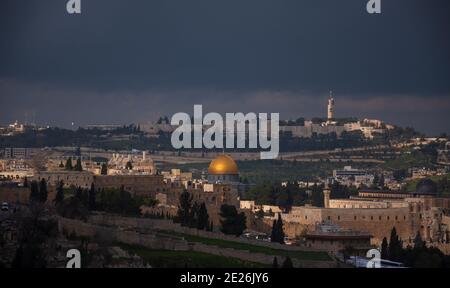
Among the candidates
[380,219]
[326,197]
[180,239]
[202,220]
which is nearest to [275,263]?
[180,239]

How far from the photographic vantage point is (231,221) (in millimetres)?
64312

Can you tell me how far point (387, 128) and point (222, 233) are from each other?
7741 centimetres

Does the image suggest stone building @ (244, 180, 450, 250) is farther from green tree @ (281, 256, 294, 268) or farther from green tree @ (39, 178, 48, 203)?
green tree @ (281, 256, 294, 268)

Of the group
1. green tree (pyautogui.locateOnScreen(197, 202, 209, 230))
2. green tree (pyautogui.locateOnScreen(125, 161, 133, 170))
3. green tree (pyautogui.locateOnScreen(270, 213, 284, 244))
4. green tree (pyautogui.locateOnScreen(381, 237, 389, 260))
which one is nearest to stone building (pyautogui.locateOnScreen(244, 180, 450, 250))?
green tree (pyautogui.locateOnScreen(270, 213, 284, 244))

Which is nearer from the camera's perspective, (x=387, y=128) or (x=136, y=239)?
(x=136, y=239)

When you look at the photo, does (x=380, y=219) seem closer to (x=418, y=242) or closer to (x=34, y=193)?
(x=418, y=242)

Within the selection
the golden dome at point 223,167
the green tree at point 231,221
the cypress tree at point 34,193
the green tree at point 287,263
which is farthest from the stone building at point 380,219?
the green tree at point 287,263

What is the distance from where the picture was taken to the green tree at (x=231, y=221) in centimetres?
6303

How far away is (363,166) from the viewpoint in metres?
122
